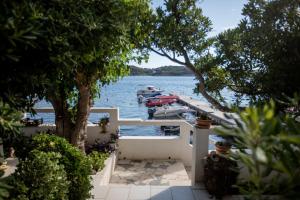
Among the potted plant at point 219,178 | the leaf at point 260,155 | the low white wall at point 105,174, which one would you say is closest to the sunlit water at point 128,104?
the potted plant at point 219,178

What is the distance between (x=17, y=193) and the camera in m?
2.85

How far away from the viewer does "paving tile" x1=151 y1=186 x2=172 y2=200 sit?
15.7 ft

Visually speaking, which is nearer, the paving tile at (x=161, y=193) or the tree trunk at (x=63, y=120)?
the paving tile at (x=161, y=193)

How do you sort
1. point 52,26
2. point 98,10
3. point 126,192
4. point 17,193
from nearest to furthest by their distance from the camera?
point 52,26
point 98,10
point 17,193
point 126,192

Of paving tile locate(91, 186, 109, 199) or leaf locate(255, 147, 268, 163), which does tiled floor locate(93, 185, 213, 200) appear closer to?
paving tile locate(91, 186, 109, 199)

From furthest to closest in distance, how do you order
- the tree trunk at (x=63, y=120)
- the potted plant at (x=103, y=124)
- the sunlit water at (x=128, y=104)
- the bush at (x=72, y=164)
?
the sunlit water at (x=128, y=104), the potted plant at (x=103, y=124), the tree trunk at (x=63, y=120), the bush at (x=72, y=164)

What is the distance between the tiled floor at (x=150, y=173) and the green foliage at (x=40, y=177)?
3.52 m

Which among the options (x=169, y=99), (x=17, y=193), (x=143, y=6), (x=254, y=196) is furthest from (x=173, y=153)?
(x=169, y=99)

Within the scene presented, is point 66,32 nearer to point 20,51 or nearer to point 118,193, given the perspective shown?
point 20,51

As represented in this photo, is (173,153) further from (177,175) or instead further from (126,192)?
(126,192)

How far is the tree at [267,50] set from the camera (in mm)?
3445

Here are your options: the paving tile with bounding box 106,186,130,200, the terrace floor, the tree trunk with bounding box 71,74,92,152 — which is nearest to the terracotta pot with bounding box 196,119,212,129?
the terrace floor

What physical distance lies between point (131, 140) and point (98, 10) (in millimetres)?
6076

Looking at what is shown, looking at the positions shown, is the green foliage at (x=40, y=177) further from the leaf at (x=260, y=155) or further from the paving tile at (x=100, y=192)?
the leaf at (x=260, y=155)
